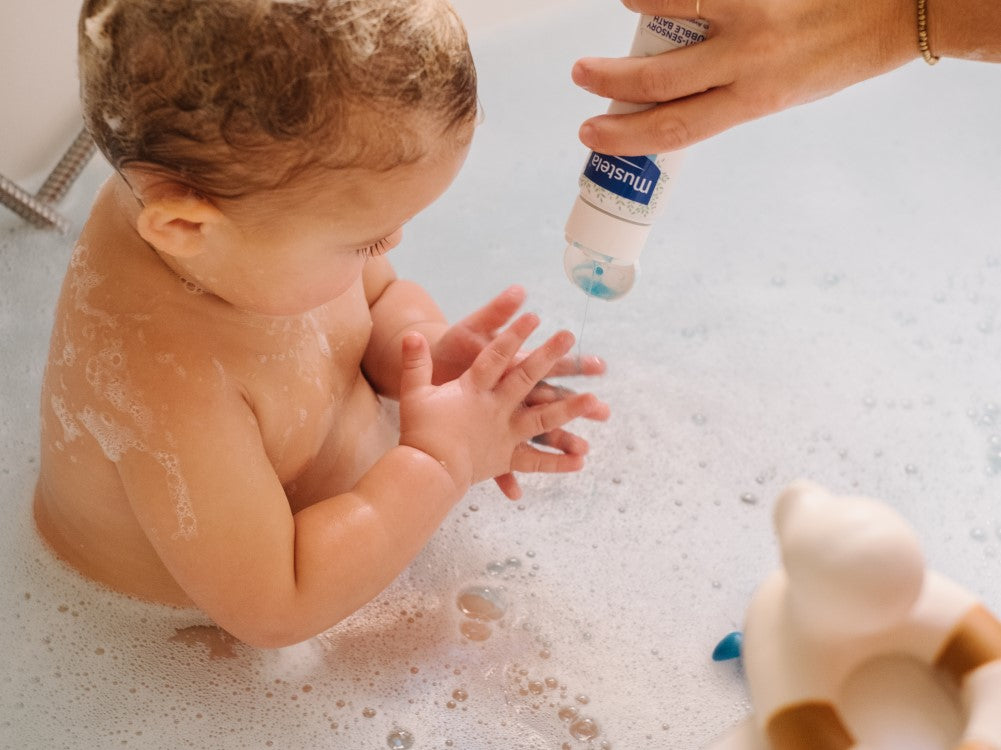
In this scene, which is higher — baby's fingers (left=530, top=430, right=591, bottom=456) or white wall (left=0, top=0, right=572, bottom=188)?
white wall (left=0, top=0, right=572, bottom=188)

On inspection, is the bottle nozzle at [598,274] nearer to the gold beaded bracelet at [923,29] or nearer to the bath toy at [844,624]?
the gold beaded bracelet at [923,29]

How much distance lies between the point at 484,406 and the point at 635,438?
12.6 inches

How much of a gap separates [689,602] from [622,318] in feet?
1.31

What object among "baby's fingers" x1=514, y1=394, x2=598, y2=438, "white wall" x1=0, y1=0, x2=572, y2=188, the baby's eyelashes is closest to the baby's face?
the baby's eyelashes

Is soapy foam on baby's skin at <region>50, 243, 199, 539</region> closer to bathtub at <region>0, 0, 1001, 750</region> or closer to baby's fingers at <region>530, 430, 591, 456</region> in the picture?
bathtub at <region>0, 0, 1001, 750</region>

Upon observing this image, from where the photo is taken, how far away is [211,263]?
729 millimetres

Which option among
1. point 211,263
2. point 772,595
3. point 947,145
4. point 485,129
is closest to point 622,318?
point 485,129

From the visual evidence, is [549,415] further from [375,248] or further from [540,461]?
[375,248]

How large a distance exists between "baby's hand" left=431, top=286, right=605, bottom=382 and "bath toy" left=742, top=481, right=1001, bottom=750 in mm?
537

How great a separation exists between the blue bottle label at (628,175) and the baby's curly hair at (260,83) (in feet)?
0.51

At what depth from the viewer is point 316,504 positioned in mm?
850

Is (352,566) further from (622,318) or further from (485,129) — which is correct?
(485,129)

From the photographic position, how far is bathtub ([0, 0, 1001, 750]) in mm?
921

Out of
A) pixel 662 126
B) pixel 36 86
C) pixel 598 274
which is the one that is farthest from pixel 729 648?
pixel 36 86
